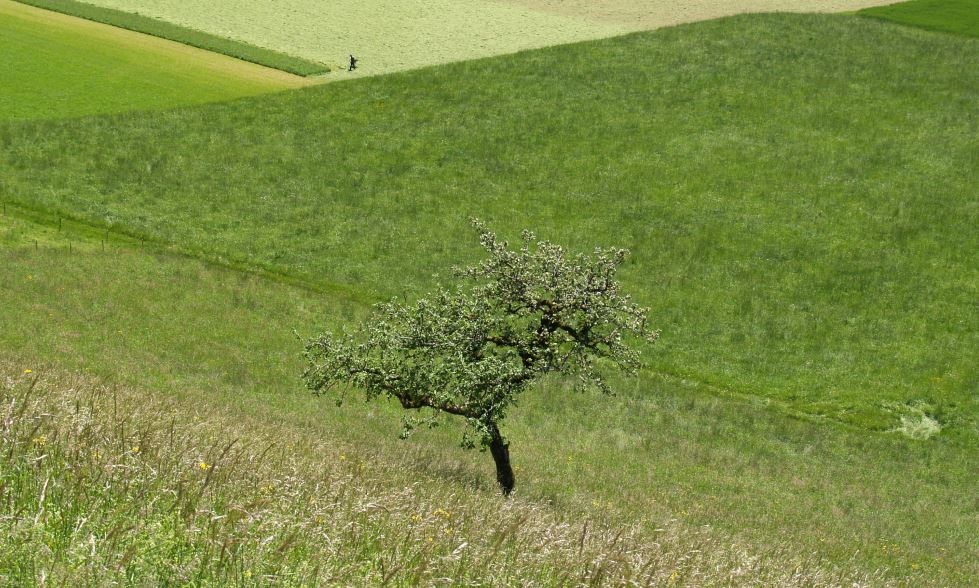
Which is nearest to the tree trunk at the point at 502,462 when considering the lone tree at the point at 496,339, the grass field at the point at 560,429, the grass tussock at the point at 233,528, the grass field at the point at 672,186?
the lone tree at the point at 496,339

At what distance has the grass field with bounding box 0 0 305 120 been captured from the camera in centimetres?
5431

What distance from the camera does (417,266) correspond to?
42656mm

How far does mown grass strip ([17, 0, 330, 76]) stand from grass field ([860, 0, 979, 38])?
133 ft

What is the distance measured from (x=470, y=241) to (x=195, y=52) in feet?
95.6

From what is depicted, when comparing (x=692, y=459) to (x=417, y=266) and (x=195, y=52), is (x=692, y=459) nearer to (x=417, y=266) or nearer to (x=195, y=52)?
(x=417, y=266)

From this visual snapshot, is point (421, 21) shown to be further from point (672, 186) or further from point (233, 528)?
point (233, 528)

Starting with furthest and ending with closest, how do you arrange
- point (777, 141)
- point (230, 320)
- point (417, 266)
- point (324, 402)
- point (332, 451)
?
point (777, 141)
point (417, 266)
point (230, 320)
point (324, 402)
point (332, 451)

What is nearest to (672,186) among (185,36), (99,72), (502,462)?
(99,72)

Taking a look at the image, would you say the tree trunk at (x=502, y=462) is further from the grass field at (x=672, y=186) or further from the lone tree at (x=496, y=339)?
the grass field at (x=672, y=186)

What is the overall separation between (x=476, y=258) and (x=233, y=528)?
118 ft

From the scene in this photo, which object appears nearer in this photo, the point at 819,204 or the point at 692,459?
the point at 692,459

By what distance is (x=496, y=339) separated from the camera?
19.1m

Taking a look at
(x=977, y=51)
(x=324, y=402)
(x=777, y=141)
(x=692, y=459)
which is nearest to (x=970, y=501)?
(x=692, y=459)

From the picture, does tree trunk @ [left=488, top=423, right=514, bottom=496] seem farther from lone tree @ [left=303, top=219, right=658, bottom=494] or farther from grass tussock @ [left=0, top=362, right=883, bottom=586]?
grass tussock @ [left=0, top=362, right=883, bottom=586]
